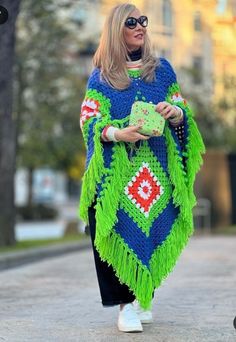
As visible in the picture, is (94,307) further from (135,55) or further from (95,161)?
(135,55)

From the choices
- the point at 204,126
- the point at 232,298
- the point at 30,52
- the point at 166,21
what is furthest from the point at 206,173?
the point at 166,21

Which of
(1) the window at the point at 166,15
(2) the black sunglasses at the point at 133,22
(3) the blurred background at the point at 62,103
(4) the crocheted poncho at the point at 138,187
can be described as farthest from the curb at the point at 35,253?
(1) the window at the point at 166,15

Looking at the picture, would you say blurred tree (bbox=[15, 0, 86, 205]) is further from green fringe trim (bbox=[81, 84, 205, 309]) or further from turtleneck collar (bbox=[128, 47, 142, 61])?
green fringe trim (bbox=[81, 84, 205, 309])

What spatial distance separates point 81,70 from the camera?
3341 cm

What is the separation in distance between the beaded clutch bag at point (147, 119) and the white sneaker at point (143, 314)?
46.0 inches

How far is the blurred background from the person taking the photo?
46.2ft

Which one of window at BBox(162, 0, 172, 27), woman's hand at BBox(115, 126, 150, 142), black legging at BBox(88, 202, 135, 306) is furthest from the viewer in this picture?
window at BBox(162, 0, 172, 27)

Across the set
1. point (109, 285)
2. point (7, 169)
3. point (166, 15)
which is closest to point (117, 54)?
point (109, 285)

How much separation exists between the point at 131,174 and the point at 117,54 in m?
0.75

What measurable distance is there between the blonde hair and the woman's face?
0.03 m

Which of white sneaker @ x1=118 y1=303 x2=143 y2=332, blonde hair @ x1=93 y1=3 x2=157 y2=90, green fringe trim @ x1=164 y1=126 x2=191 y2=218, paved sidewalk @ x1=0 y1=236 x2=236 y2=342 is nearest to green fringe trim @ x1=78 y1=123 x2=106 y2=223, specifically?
blonde hair @ x1=93 y1=3 x2=157 y2=90

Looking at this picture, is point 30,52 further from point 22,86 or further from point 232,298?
point 232,298

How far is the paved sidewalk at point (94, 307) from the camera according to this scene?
18.0 feet

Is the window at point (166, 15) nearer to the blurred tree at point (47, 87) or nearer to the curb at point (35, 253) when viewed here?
the blurred tree at point (47, 87)
